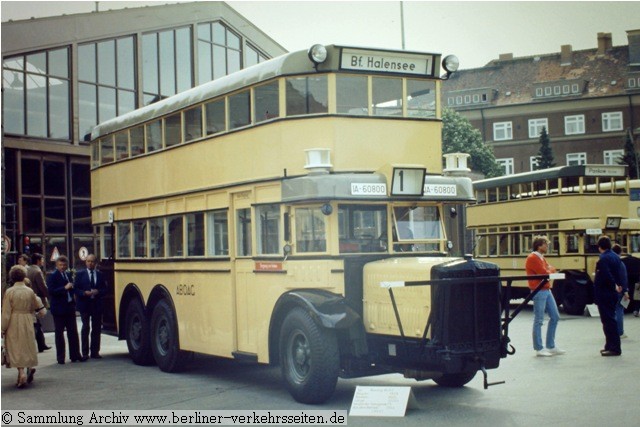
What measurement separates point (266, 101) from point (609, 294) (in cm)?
611

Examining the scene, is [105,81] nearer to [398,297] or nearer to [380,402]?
[398,297]

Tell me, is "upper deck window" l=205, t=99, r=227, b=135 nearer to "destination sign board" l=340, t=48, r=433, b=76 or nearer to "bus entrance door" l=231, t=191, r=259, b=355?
"bus entrance door" l=231, t=191, r=259, b=355

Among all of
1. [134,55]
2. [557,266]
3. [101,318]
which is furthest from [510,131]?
[101,318]

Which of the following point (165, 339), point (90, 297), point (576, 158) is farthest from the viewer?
point (576, 158)

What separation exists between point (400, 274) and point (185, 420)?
2752mm

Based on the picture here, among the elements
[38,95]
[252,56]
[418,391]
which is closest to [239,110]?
[418,391]

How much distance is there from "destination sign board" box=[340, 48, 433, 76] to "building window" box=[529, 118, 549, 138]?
60.1 meters

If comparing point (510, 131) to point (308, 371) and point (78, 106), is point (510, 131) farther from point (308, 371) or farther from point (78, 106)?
point (308, 371)

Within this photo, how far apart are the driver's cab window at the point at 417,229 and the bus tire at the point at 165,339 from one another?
182 inches

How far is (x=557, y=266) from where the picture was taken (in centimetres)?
2753

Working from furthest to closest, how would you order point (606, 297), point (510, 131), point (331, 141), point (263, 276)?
1. point (510, 131)
2. point (606, 297)
3. point (263, 276)
4. point (331, 141)

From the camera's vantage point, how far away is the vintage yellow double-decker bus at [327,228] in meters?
10.8

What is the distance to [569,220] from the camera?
27.6 m

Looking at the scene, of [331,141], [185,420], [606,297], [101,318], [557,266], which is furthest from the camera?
[557,266]
